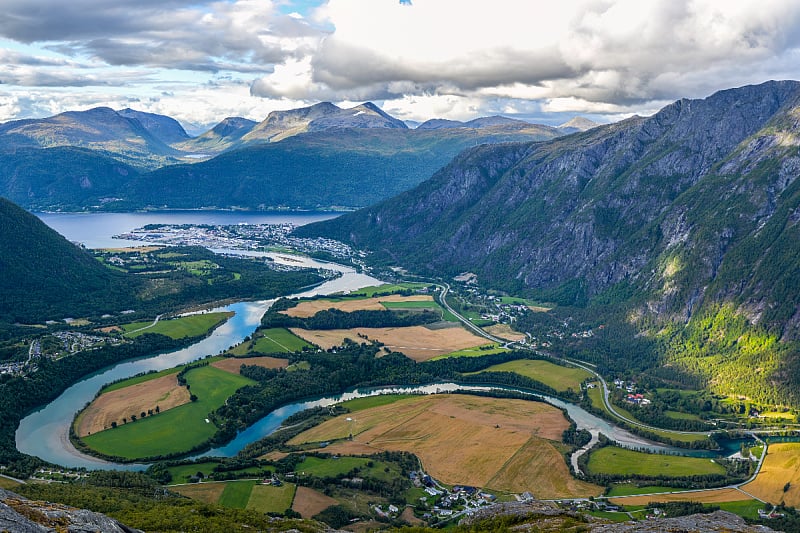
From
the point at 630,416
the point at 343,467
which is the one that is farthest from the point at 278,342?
the point at 630,416

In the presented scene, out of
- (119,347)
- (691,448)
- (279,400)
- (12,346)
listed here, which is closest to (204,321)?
(119,347)

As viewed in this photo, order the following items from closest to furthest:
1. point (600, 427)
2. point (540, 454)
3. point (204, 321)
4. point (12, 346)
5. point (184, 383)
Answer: point (540, 454) < point (600, 427) < point (184, 383) < point (12, 346) < point (204, 321)

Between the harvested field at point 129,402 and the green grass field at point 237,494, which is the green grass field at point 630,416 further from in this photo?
the harvested field at point 129,402

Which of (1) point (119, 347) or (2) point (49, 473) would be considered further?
(1) point (119, 347)

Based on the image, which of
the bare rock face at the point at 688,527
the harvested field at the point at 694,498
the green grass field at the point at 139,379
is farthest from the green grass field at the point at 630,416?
the green grass field at the point at 139,379

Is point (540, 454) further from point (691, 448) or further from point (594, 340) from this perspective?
point (594, 340)

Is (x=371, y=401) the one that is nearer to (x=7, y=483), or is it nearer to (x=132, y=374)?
(x=132, y=374)
